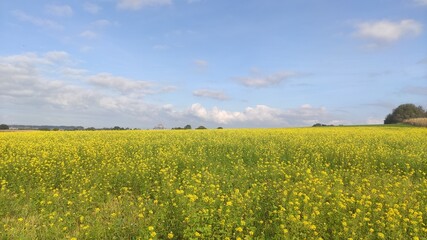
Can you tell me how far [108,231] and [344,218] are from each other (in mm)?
4311

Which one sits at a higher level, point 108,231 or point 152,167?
point 152,167

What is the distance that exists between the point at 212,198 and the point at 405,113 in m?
75.6

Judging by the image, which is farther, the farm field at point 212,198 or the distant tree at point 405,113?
the distant tree at point 405,113

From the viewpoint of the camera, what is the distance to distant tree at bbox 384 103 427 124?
68.8 metres

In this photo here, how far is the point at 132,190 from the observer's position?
31.0 feet

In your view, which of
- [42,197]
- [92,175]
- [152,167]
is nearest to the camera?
[42,197]

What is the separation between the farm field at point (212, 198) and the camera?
581 centimetres

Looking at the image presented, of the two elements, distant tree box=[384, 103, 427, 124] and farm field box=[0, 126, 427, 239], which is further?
distant tree box=[384, 103, 427, 124]

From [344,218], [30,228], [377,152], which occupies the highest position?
[377,152]

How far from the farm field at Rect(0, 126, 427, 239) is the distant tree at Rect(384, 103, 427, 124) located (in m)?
64.5

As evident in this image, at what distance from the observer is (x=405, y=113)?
230 feet

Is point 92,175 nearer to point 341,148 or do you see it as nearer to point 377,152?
point 341,148

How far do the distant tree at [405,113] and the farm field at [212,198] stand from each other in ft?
212

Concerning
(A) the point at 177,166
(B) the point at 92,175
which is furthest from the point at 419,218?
(B) the point at 92,175
